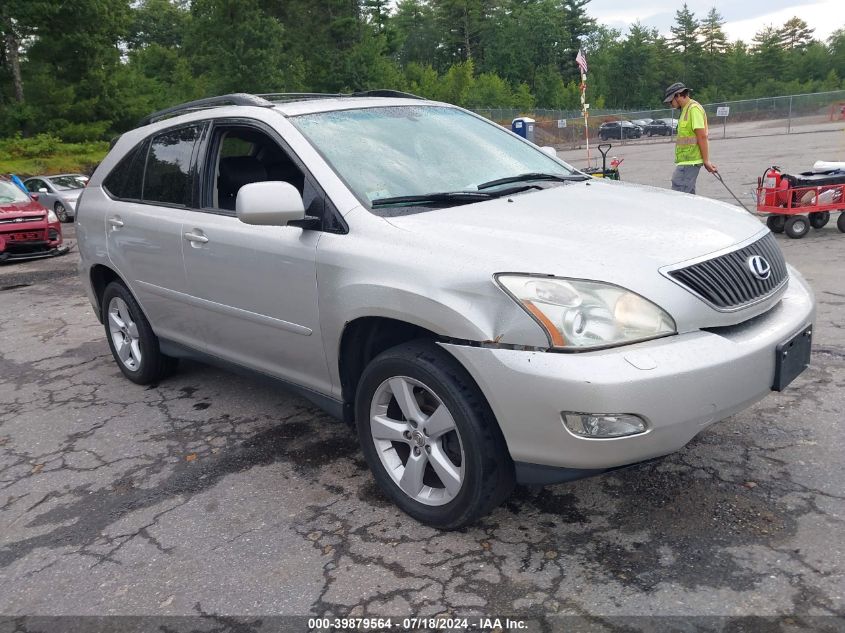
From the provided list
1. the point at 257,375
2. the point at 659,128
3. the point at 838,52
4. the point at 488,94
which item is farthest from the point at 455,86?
the point at 257,375

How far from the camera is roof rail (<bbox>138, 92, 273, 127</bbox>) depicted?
4016 mm

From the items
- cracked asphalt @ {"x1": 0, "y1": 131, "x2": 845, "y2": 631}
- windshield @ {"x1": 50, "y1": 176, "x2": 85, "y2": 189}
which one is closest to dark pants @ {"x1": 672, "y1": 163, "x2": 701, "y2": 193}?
cracked asphalt @ {"x1": 0, "y1": 131, "x2": 845, "y2": 631}

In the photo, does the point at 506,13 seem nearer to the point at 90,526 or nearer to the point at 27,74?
the point at 27,74

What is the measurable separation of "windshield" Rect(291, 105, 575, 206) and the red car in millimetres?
10801

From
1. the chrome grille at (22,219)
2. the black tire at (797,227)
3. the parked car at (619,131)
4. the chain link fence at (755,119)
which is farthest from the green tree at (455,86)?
the black tire at (797,227)

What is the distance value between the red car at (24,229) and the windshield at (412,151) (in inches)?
425

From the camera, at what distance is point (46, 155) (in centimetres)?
3288

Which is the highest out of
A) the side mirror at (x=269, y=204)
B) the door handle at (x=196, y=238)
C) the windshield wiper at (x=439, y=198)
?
the side mirror at (x=269, y=204)

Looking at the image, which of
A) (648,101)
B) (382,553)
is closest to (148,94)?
(382,553)

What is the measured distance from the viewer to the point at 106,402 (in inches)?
197

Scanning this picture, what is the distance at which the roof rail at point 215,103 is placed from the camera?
13.2 feet

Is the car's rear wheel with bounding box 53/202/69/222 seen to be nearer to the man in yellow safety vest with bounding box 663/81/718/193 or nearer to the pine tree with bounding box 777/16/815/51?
the man in yellow safety vest with bounding box 663/81/718/193

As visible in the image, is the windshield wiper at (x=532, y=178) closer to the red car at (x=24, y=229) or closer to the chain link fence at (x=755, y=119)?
the red car at (x=24, y=229)

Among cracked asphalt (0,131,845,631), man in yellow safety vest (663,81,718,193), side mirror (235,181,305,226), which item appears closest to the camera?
cracked asphalt (0,131,845,631)
